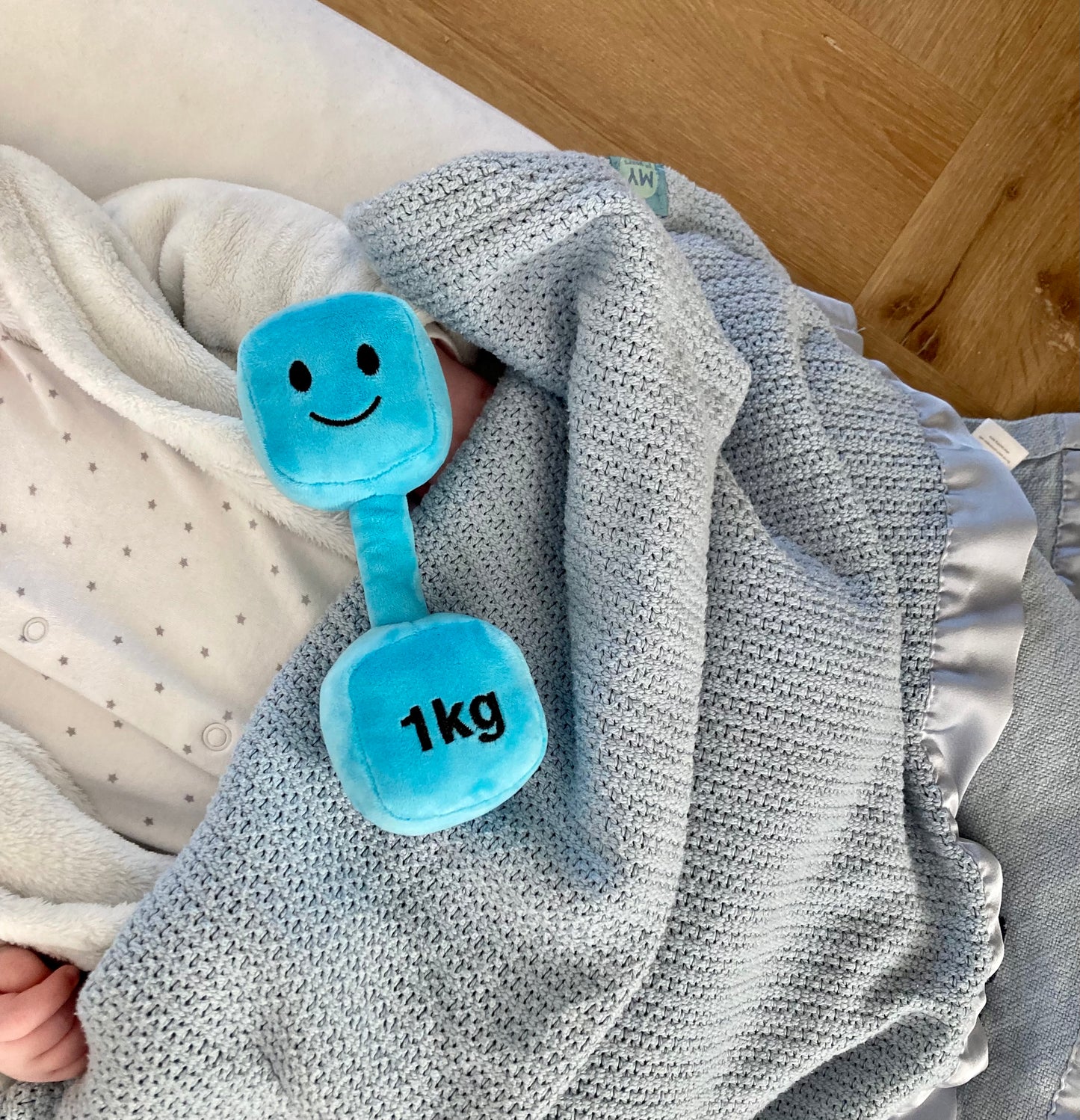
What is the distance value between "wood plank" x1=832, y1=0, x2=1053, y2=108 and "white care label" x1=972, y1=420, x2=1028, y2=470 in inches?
15.8

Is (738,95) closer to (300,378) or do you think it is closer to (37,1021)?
(300,378)

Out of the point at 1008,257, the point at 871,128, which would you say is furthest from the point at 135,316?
the point at 1008,257

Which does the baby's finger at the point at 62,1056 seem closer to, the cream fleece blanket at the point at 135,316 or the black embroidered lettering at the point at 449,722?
the cream fleece blanket at the point at 135,316

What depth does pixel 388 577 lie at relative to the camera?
587 millimetres

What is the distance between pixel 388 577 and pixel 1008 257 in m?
0.84

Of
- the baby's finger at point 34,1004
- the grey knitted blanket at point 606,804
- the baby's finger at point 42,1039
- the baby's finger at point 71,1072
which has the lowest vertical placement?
the baby's finger at point 71,1072

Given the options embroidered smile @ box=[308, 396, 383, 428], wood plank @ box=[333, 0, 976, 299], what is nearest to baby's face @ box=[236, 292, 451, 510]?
embroidered smile @ box=[308, 396, 383, 428]

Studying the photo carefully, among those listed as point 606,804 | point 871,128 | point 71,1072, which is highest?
point 871,128

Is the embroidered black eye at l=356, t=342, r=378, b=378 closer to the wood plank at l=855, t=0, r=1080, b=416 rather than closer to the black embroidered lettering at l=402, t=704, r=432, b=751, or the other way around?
the black embroidered lettering at l=402, t=704, r=432, b=751

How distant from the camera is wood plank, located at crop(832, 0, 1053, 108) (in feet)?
3.30

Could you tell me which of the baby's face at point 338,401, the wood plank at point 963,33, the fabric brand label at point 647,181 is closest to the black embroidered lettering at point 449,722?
the baby's face at point 338,401

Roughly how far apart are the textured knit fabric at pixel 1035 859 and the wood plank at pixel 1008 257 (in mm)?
335

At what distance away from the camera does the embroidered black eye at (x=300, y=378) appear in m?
0.55

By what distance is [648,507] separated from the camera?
0.64 meters
